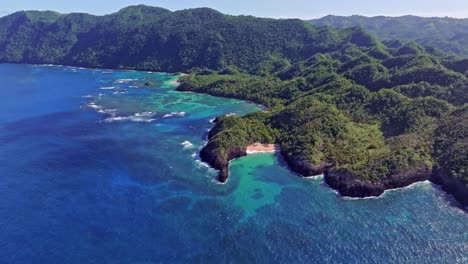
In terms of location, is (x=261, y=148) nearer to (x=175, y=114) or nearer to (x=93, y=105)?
(x=175, y=114)

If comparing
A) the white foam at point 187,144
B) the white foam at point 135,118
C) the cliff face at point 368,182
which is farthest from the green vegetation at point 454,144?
the white foam at point 135,118

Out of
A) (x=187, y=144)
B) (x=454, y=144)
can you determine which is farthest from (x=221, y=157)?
(x=454, y=144)

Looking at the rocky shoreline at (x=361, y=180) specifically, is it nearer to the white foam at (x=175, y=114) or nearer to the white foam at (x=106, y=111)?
the white foam at (x=175, y=114)

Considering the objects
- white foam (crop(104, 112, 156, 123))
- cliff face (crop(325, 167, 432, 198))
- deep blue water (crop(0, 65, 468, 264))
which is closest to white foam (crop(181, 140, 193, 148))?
deep blue water (crop(0, 65, 468, 264))

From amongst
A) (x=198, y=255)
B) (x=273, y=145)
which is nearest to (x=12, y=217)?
(x=198, y=255)

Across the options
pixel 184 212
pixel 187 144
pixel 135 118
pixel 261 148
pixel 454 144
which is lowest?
pixel 184 212

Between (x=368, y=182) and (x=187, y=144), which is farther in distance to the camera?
(x=187, y=144)
